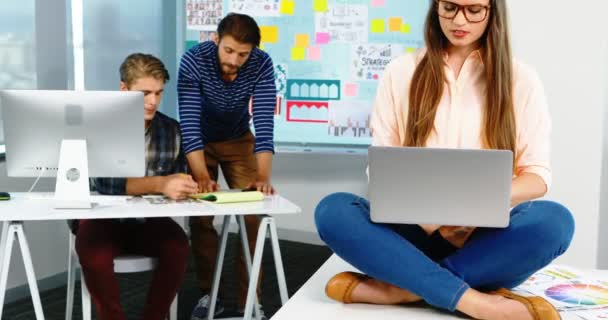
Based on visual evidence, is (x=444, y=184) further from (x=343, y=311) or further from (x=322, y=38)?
(x=322, y=38)

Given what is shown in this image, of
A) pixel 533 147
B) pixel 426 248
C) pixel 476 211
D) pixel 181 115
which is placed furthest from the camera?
pixel 181 115

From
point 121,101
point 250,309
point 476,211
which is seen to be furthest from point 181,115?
point 476,211

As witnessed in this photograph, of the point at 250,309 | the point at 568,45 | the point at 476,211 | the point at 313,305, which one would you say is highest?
the point at 568,45

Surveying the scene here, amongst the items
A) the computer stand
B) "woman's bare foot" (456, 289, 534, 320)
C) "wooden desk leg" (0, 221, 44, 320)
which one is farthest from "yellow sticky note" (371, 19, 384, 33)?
"woman's bare foot" (456, 289, 534, 320)

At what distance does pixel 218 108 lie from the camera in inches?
113

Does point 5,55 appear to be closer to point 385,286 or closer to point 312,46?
point 312,46

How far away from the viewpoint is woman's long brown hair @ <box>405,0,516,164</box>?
1724 mm

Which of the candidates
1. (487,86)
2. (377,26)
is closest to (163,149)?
(487,86)

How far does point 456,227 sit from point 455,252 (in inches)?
3.8

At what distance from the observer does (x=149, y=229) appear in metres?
2.37

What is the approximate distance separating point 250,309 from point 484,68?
106 cm

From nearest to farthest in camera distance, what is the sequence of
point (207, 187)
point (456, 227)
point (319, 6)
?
point (456, 227)
point (207, 187)
point (319, 6)

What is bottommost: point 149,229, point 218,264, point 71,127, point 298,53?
point 218,264

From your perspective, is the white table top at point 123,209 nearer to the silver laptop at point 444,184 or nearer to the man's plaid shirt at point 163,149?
the man's plaid shirt at point 163,149
